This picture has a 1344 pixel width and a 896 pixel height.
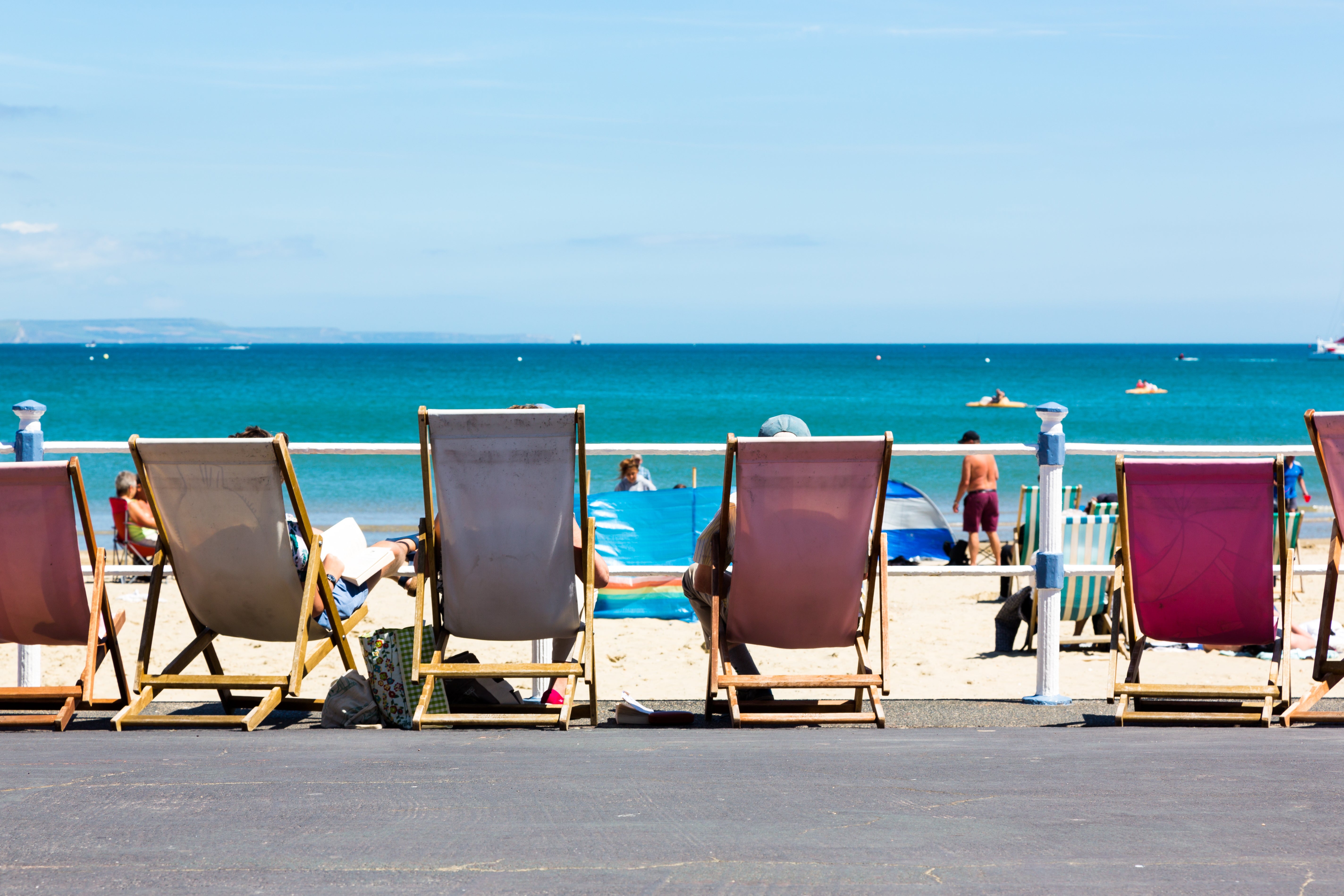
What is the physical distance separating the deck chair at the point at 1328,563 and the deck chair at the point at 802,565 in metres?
1.37

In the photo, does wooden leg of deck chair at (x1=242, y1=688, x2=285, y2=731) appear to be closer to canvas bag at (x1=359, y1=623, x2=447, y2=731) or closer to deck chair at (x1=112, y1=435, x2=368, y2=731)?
deck chair at (x1=112, y1=435, x2=368, y2=731)

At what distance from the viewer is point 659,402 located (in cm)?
Answer: 5741

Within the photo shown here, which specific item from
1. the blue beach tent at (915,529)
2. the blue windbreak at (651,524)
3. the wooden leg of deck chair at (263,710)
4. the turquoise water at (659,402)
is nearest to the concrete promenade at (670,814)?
the wooden leg of deck chair at (263,710)

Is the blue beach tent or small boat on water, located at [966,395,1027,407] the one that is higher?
small boat on water, located at [966,395,1027,407]

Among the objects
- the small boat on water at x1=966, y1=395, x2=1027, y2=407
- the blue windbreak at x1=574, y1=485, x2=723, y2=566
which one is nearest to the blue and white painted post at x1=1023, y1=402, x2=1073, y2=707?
the blue windbreak at x1=574, y1=485, x2=723, y2=566

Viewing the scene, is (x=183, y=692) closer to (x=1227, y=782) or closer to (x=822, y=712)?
(x=822, y=712)

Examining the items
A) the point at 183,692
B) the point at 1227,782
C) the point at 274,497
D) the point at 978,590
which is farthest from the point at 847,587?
the point at 978,590

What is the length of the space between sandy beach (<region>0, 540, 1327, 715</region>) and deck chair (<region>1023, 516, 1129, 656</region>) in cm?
23

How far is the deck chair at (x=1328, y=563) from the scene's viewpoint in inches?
155

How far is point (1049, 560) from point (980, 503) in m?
7.45

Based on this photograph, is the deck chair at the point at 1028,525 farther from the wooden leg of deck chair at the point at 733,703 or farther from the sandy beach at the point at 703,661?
the wooden leg of deck chair at the point at 733,703

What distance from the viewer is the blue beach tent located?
A: 1191 centimetres

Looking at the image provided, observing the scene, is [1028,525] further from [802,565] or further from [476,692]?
[476,692]

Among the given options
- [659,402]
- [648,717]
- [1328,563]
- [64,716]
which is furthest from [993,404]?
[64,716]
